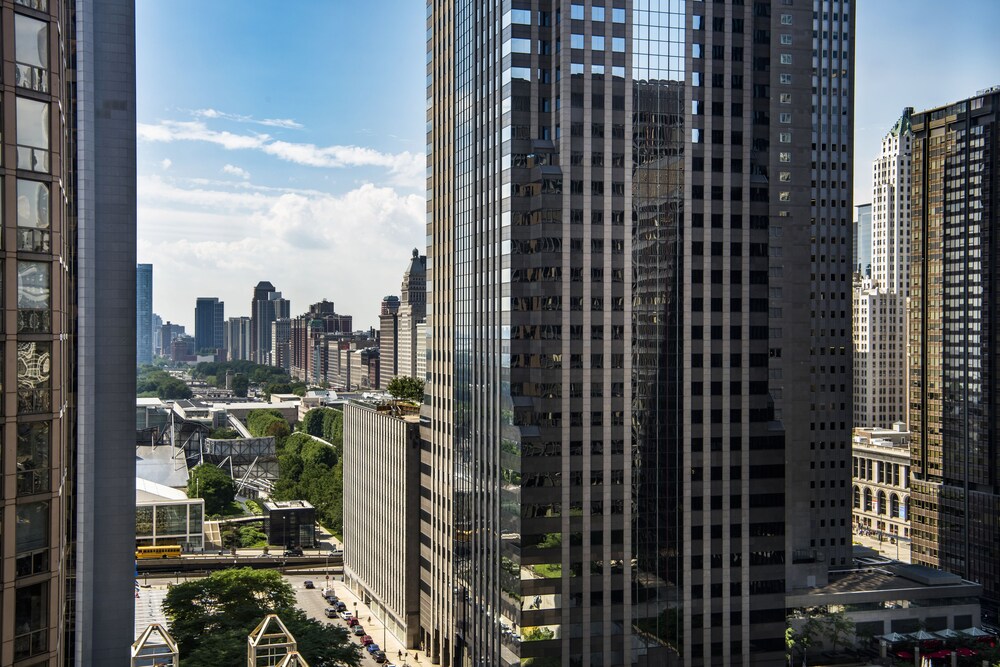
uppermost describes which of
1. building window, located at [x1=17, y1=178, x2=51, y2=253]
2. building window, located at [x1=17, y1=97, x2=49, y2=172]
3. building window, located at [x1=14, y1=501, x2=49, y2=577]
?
building window, located at [x1=17, y1=97, x2=49, y2=172]

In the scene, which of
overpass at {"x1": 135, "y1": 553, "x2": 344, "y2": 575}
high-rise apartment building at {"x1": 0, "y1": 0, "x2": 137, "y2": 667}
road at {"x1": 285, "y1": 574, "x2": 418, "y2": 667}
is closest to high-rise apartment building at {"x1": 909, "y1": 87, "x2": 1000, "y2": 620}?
road at {"x1": 285, "y1": 574, "x2": 418, "y2": 667}

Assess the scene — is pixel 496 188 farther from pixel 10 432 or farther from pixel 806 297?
pixel 10 432

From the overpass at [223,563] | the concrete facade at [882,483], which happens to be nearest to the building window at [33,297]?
Answer: the overpass at [223,563]

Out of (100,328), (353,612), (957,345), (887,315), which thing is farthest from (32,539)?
(887,315)

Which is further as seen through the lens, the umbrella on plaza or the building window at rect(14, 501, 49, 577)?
the umbrella on plaza

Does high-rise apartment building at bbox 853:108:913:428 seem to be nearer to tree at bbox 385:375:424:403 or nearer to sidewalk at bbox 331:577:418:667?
tree at bbox 385:375:424:403

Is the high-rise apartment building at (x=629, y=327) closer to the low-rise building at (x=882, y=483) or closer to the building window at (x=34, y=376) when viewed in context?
the building window at (x=34, y=376)
